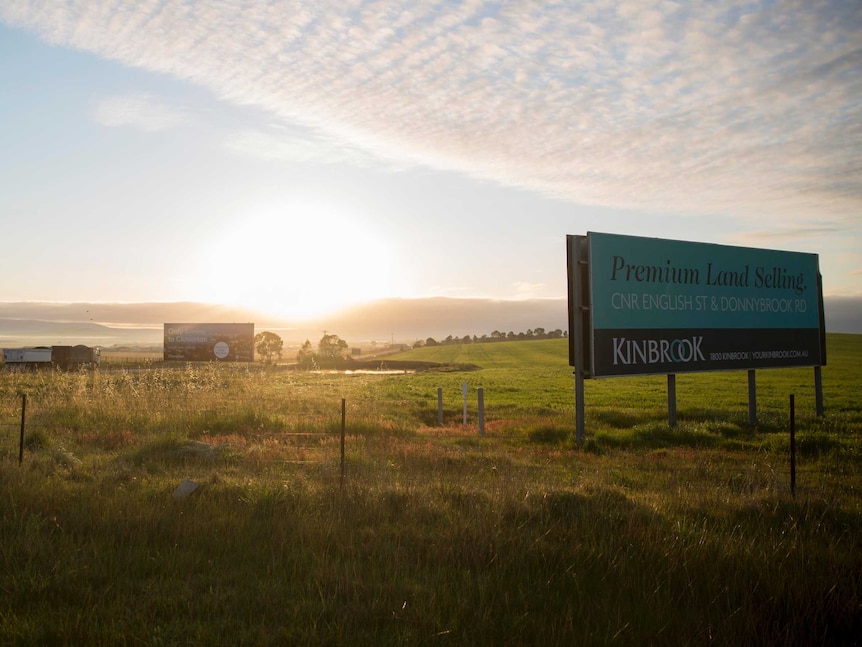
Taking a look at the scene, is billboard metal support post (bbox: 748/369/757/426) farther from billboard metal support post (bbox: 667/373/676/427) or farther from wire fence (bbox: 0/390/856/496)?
wire fence (bbox: 0/390/856/496)

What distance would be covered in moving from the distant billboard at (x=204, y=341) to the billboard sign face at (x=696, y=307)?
204ft

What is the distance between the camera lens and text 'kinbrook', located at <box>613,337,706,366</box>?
17.0 metres

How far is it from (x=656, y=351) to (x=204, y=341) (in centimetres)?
6469

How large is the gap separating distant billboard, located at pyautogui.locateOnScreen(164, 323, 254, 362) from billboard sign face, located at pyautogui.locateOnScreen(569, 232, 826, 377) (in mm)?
62186

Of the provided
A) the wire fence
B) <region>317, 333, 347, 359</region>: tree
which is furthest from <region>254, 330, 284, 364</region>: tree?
the wire fence

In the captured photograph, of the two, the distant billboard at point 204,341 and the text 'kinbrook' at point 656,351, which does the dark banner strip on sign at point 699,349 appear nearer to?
the text 'kinbrook' at point 656,351

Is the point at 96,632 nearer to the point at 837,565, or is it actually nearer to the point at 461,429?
the point at 837,565

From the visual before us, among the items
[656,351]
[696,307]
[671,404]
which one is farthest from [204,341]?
[656,351]

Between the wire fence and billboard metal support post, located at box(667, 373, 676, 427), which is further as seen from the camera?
billboard metal support post, located at box(667, 373, 676, 427)

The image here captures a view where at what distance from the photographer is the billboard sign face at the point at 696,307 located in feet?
55.3

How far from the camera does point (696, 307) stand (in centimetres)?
1895

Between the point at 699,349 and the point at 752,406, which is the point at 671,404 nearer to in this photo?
the point at 699,349

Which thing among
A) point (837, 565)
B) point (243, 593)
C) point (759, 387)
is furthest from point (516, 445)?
point (759, 387)

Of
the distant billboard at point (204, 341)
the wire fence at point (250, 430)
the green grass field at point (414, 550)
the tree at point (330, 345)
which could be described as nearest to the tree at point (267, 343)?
the tree at point (330, 345)
